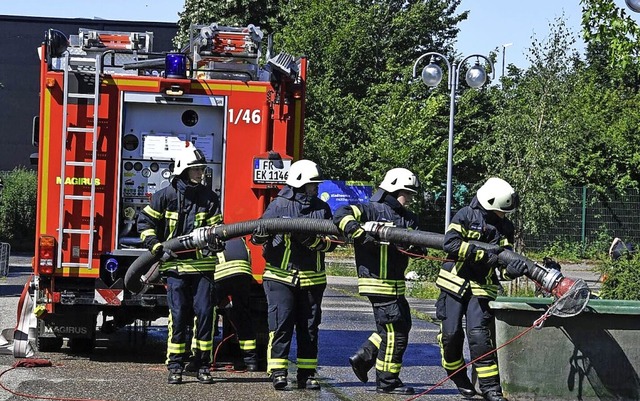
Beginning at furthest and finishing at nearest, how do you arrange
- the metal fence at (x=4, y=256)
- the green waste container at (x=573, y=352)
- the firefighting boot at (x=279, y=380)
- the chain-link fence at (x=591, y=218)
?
the chain-link fence at (x=591, y=218) → the metal fence at (x=4, y=256) → the firefighting boot at (x=279, y=380) → the green waste container at (x=573, y=352)

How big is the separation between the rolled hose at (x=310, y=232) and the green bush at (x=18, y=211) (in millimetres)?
25600

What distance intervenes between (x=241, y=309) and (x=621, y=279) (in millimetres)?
3470

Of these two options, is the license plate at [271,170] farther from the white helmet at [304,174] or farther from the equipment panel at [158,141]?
the white helmet at [304,174]

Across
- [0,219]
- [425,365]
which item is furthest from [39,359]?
[0,219]

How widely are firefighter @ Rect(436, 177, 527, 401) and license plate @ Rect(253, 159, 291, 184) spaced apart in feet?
7.12

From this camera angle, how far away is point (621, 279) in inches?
400

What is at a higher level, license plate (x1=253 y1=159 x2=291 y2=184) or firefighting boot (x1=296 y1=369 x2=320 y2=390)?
license plate (x1=253 y1=159 x2=291 y2=184)

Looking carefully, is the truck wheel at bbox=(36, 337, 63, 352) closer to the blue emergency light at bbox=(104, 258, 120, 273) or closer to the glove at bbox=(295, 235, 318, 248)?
the blue emergency light at bbox=(104, 258, 120, 273)

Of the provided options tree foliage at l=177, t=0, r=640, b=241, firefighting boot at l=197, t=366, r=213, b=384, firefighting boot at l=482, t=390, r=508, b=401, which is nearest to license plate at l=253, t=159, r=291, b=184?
firefighting boot at l=197, t=366, r=213, b=384

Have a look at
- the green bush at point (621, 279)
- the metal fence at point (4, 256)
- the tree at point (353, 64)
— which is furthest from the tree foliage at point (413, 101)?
the green bush at point (621, 279)

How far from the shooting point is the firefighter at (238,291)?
1015cm

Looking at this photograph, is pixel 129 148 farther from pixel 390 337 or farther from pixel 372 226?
pixel 390 337

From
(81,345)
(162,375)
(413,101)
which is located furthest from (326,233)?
(413,101)

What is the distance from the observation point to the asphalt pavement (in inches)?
348
